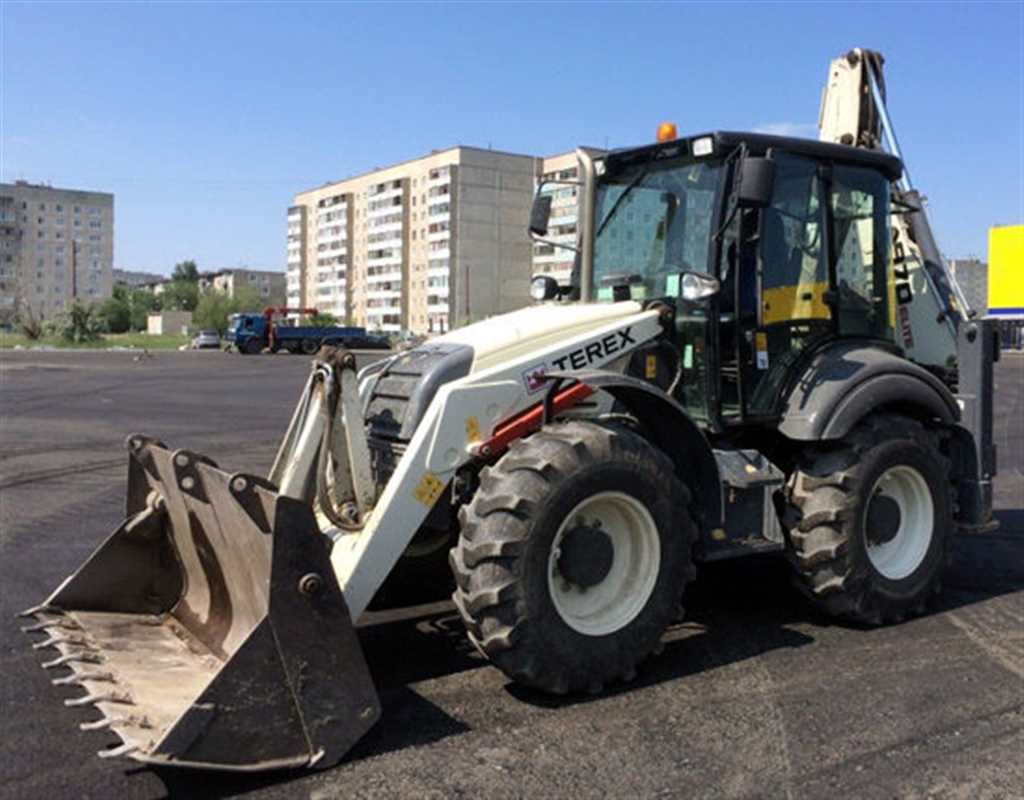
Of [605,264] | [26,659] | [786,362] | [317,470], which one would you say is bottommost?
[26,659]

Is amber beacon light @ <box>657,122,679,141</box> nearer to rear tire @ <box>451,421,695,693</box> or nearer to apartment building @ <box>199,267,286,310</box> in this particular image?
rear tire @ <box>451,421,695,693</box>

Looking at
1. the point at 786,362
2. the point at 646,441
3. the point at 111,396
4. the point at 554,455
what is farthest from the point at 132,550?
the point at 111,396

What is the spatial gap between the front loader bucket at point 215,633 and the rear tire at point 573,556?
687 millimetres

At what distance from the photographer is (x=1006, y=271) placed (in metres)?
63.1

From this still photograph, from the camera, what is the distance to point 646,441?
4.91 metres

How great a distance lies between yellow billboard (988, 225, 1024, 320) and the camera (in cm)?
6231

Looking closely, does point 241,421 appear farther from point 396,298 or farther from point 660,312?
point 396,298

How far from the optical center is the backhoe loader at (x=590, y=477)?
156 inches

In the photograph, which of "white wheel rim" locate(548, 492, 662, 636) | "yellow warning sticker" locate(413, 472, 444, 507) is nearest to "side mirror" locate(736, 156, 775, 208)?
"white wheel rim" locate(548, 492, 662, 636)

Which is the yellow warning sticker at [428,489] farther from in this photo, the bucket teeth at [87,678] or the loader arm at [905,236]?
the loader arm at [905,236]

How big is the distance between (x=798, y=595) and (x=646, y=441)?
2.22 meters

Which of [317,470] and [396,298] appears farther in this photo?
[396,298]

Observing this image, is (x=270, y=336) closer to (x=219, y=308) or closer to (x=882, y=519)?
(x=882, y=519)

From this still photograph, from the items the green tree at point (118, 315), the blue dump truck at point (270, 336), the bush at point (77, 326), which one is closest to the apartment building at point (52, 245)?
the green tree at point (118, 315)
